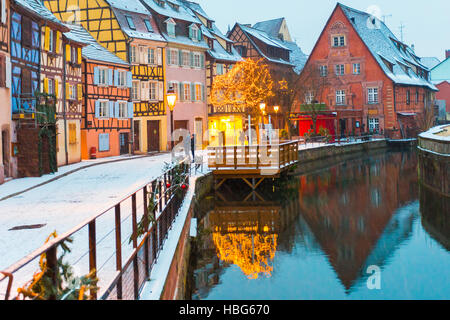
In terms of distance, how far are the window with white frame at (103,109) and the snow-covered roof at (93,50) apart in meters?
2.57

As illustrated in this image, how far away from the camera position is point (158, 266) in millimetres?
8273

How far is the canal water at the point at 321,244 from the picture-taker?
1205 cm

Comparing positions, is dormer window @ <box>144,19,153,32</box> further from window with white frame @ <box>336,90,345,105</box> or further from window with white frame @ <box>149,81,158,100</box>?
window with white frame @ <box>336,90,345,105</box>

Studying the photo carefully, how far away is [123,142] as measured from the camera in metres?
39.4

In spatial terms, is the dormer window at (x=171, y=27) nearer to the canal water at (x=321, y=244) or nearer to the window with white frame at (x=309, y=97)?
the window with white frame at (x=309, y=97)

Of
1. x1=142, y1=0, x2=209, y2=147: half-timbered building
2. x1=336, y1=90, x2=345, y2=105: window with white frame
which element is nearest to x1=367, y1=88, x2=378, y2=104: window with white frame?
x1=336, y1=90, x2=345, y2=105: window with white frame

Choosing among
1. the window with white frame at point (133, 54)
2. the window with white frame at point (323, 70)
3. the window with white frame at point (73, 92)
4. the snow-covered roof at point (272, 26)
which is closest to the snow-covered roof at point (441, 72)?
the snow-covered roof at point (272, 26)

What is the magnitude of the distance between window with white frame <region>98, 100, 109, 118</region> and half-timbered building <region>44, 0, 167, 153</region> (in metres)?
3.82

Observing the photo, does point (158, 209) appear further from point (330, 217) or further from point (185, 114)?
point (185, 114)

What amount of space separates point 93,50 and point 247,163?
1611cm

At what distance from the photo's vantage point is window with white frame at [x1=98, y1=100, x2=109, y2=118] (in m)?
36.5
